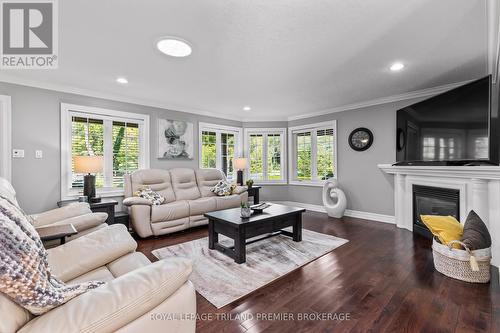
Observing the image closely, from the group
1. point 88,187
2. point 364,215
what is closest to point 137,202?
point 88,187

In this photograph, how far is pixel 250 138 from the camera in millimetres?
6141

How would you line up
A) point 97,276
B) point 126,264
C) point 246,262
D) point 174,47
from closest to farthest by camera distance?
point 97,276 < point 126,264 < point 174,47 < point 246,262

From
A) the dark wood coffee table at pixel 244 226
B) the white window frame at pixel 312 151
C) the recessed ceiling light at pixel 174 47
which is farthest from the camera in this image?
the white window frame at pixel 312 151

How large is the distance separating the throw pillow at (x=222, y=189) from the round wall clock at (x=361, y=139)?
2.64 m

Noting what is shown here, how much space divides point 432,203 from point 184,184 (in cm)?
418

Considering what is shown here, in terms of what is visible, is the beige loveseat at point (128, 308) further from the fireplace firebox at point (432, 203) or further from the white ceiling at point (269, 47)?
the fireplace firebox at point (432, 203)

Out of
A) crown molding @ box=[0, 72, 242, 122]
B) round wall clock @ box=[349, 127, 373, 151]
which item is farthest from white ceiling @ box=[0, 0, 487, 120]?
round wall clock @ box=[349, 127, 373, 151]

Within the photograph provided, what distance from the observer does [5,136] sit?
10.2 feet

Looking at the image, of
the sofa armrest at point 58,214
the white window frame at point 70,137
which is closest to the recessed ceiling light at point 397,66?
the sofa armrest at point 58,214

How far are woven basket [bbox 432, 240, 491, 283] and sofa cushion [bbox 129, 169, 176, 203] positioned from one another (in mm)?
3908

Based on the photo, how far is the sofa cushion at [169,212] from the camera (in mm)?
3557

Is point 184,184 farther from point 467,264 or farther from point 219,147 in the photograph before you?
point 467,264

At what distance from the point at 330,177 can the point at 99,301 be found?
500cm

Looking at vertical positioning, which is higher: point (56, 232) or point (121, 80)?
point (121, 80)
